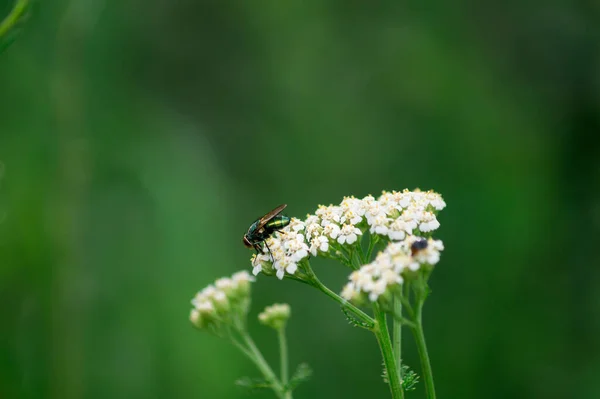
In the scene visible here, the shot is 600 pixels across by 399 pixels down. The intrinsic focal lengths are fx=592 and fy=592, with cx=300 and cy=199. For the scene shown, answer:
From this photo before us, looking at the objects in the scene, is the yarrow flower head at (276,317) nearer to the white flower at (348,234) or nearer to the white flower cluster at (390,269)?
the white flower at (348,234)

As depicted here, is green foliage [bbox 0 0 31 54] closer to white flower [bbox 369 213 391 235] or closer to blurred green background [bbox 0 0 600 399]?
white flower [bbox 369 213 391 235]

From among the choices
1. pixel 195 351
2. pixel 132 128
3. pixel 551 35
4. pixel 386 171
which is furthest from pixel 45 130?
pixel 551 35

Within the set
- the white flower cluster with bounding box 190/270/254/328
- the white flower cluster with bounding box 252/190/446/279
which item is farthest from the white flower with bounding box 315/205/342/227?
the white flower cluster with bounding box 190/270/254/328

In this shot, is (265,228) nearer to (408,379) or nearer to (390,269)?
(390,269)

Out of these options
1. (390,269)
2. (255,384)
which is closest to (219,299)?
(255,384)

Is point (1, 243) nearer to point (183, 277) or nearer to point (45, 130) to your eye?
point (45, 130)

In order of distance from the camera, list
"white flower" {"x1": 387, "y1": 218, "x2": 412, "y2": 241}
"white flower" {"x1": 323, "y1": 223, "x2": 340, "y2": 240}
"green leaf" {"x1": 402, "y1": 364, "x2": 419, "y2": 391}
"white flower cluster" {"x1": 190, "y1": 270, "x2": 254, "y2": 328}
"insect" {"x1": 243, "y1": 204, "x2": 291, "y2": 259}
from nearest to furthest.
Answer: "green leaf" {"x1": 402, "y1": 364, "x2": 419, "y2": 391}, "white flower" {"x1": 387, "y1": 218, "x2": 412, "y2": 241}, "white flower" {"x1": 323, "y1": 223, "x2": 340, "y2": 240}, "insect" {"x1": 243, "y1": 204, "x2": 291, "y2": 259}, "white flower cluster" {"x1": 190, "y1": 270, "x2": 254, "y2": 328}
